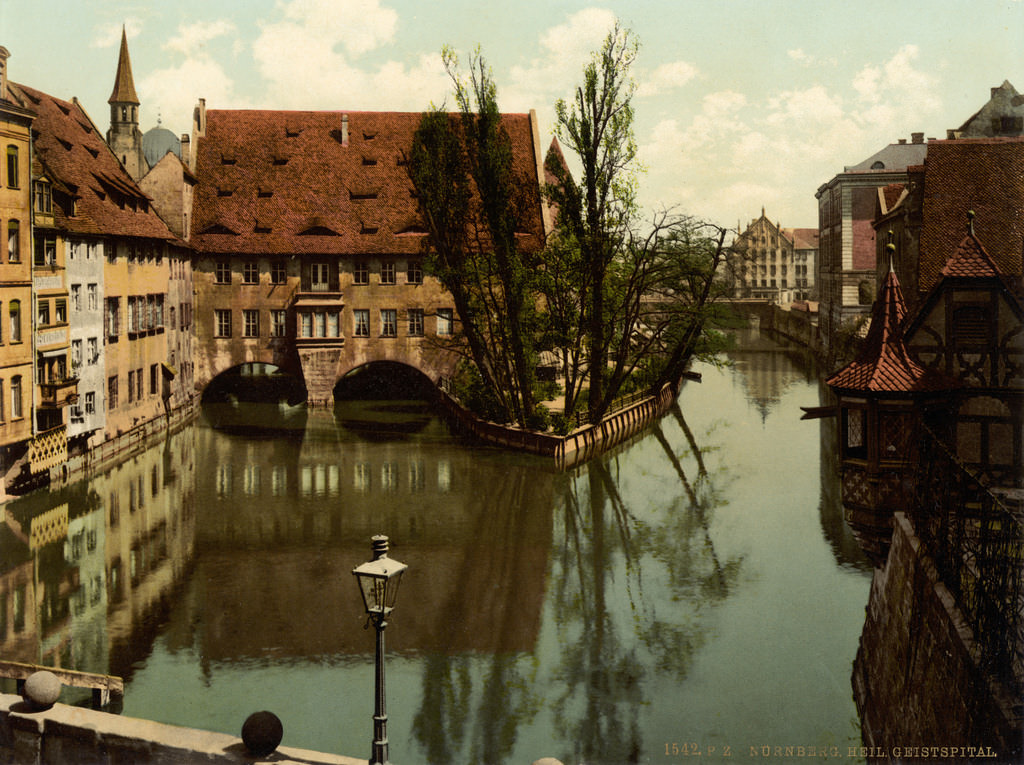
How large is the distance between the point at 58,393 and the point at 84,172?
33.2ft

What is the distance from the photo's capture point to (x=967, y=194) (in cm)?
2945

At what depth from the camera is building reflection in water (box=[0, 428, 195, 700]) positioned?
1922 cm

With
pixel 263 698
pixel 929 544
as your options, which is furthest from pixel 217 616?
pixel 929 544

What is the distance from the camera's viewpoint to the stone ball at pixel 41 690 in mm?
12617

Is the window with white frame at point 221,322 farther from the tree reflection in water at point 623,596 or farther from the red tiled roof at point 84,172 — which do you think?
the tree reflection in water at point 623,596

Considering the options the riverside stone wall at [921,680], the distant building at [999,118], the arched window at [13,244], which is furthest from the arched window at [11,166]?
the distant building at [999,118]

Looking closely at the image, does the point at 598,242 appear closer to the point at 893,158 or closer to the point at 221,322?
the point at 221,322

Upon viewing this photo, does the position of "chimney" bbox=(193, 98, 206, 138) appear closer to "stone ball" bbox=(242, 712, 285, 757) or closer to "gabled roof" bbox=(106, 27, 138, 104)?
"gabled roof" bbox=(106, 27, 138, 104)

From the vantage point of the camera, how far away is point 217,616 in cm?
2062

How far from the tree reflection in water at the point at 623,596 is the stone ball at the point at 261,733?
476cm

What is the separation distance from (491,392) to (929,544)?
97.1 ft

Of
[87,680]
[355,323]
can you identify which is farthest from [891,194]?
[87,680]

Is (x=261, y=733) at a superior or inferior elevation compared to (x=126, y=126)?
inferior

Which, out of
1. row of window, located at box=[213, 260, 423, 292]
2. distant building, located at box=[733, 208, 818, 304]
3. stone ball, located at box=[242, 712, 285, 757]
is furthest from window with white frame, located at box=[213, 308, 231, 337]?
distant building, located at box=[733, 208, 818, 304]
